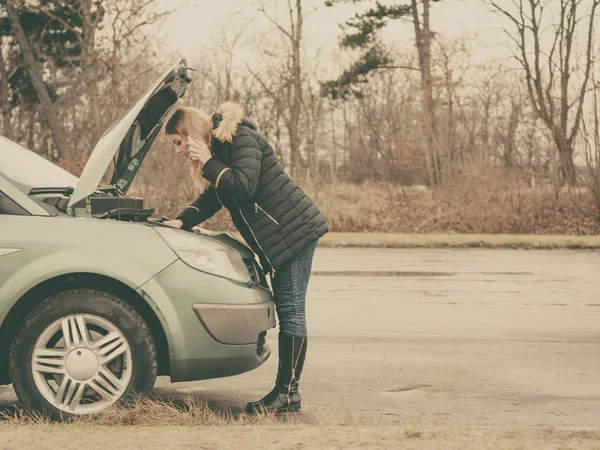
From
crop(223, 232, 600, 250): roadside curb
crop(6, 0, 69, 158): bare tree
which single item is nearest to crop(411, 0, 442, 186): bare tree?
crop(223, 232, 600, 250): roadside curb

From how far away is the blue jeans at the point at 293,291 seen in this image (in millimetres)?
5371

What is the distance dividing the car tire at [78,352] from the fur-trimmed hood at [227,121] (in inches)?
42.9

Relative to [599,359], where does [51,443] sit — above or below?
above

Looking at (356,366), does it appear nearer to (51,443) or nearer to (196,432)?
(196,432)

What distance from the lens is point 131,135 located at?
18.6 feet

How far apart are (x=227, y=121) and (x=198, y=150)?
0.75ft

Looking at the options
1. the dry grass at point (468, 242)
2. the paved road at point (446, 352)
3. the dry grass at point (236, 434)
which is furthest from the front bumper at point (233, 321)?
the dry grass at point (468, 242)

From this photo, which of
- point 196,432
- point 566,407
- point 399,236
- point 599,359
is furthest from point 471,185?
point 196,432

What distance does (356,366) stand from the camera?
273 inches

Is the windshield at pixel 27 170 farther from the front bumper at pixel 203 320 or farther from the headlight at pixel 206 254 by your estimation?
the front bumper at pixel 203 320

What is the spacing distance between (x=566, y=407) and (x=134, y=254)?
9.15ft

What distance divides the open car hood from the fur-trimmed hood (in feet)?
1.16

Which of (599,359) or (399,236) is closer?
(599,359)

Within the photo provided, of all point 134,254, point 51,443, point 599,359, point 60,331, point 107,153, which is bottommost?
point 599,359
